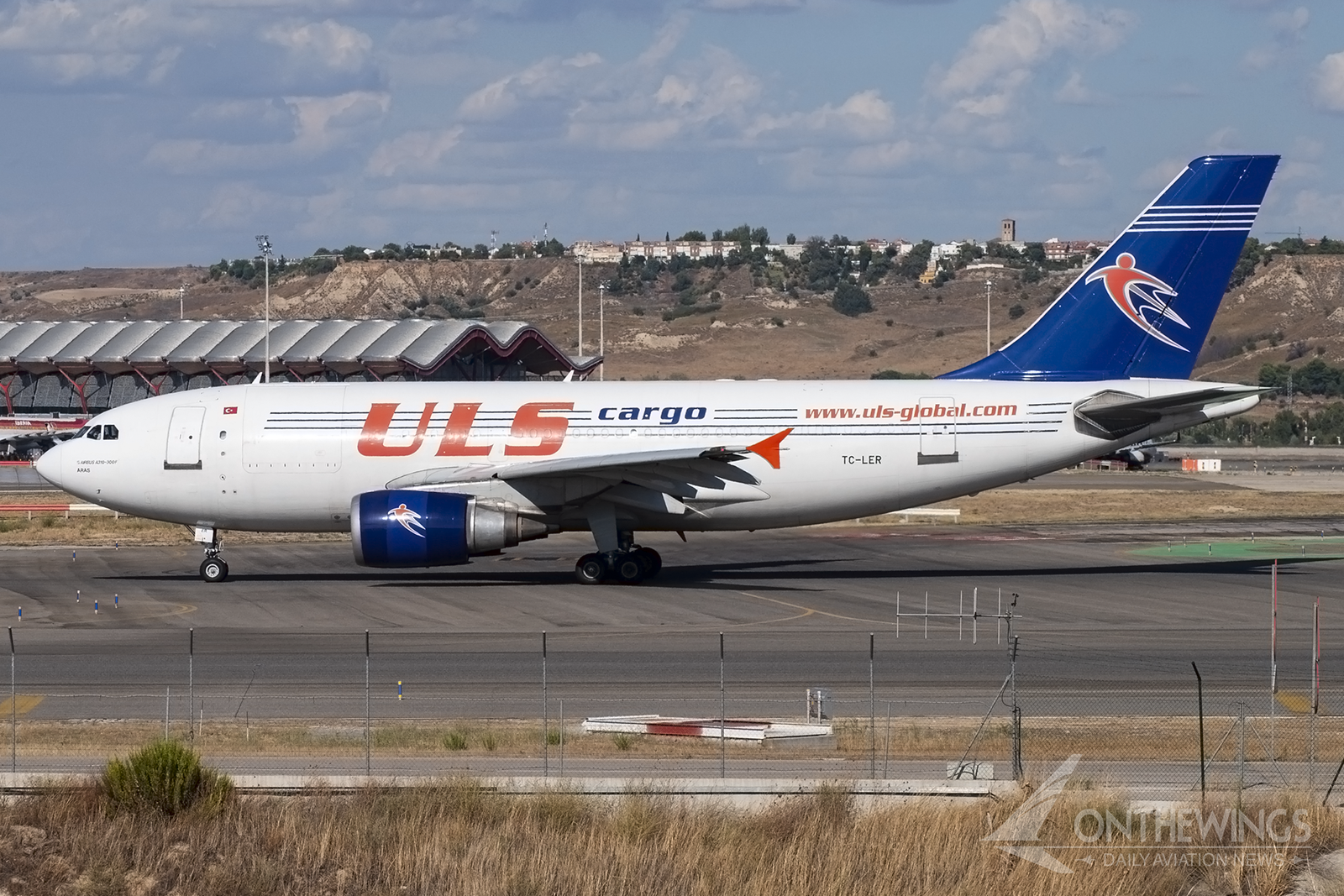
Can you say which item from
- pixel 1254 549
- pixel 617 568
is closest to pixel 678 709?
pixel 617 568

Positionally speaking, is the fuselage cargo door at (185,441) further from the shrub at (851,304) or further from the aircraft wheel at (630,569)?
the shrub at (851,304)

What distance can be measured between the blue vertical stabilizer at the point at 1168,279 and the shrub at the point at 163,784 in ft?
82.5

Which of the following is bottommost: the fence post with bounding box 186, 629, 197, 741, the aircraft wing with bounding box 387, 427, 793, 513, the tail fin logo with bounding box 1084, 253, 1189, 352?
the fence post with bounding box 186, 629, 197, 741

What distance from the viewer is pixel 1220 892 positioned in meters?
14.9

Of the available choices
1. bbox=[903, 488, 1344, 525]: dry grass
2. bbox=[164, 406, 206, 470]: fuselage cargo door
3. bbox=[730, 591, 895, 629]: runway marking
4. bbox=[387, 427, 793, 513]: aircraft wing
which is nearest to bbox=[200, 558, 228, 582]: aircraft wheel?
bbox=[164, 406, 206, 470]: fuselage cargo door

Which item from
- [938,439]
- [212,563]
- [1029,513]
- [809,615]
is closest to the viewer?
[809,615]

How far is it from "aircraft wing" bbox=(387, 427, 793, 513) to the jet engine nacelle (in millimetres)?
1111

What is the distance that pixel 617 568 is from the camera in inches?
1462

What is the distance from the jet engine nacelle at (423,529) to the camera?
34.6 metres

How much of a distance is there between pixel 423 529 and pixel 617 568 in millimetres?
4831

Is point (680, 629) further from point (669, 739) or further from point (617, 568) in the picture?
point (669, 739)

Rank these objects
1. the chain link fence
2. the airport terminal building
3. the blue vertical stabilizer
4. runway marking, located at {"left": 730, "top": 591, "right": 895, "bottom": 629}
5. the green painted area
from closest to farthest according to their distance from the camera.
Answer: the chain link fence, runway marking, located at {"left": 730, "top": 591, "right": 895, "bottom": 629}, the blue vertical stabilizer, the green painted area, the airport terminal building

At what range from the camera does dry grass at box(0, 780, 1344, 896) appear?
596 inches

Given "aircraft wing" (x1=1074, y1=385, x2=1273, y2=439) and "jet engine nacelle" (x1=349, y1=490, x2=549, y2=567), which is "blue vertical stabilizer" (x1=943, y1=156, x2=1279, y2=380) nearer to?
"aircraft wing" (x1=1074, y1=385, x2=1273, y2=439)
